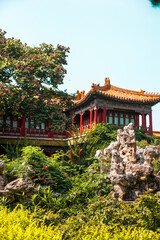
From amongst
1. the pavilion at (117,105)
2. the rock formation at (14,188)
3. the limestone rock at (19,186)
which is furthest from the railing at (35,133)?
the limestone rock at (19,186)

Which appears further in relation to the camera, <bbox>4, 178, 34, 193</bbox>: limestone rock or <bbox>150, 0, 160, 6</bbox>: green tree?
<bbox>4, 178, 34, 193</bbox>: limestone rock

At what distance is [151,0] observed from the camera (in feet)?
7.85

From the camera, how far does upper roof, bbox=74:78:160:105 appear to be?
18.1 metres

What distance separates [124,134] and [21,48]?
770 cm

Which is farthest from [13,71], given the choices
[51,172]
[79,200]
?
[79,200]

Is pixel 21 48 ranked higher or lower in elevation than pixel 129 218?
higher

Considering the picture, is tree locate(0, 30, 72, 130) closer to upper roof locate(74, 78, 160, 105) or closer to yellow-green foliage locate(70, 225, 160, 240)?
upper roof locate(74, 78, 160, 105)

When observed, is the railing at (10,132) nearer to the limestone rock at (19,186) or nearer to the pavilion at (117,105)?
the pavilion at (117,105)

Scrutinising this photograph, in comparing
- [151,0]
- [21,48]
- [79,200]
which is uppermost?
[21,48]

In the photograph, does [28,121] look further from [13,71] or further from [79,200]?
[79,200]

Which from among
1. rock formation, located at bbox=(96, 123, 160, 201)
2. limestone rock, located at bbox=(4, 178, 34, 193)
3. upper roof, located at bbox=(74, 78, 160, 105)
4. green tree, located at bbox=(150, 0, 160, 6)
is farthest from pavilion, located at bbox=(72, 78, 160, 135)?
green tree, located at bbox=(150, 0, 160, 6)

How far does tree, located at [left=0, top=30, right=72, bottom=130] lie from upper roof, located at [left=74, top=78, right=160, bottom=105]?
16.8 ft

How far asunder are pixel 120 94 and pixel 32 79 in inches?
391

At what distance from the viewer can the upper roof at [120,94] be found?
59.3 ft
